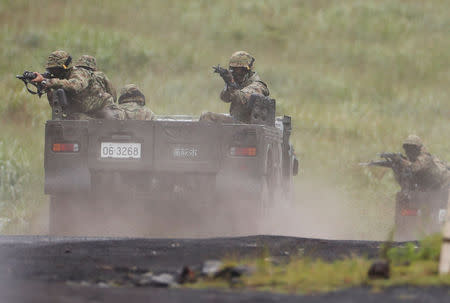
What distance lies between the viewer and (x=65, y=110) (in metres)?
15.0

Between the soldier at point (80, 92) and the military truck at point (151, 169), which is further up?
the soldier at point (80, 92)

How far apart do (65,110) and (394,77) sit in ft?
99.0

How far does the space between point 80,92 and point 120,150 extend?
53.8 inches

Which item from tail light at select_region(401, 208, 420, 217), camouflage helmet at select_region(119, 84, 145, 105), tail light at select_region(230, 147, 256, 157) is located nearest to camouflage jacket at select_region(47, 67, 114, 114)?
camouflage helmet at select_region(119, 84, 145, 105)

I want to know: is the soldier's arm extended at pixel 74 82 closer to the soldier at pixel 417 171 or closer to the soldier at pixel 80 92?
the soldier at pixel 80 92

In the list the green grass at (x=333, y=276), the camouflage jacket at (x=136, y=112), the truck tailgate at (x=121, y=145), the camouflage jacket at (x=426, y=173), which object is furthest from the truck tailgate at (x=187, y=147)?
the green grass at (x=333, y=276)

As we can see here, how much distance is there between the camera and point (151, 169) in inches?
567

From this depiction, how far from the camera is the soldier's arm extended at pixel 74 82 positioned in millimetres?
15055

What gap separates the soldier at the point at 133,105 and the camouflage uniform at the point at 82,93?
0.16 metres

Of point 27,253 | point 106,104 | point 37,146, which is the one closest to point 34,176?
point 37,146

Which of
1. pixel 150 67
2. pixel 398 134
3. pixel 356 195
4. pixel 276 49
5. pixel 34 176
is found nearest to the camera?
pixel 34 176

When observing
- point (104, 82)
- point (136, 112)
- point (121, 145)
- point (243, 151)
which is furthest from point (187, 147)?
point (104, 82)

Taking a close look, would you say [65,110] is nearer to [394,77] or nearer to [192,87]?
[192,87]

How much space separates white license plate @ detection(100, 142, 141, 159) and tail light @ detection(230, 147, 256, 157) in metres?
1.19
